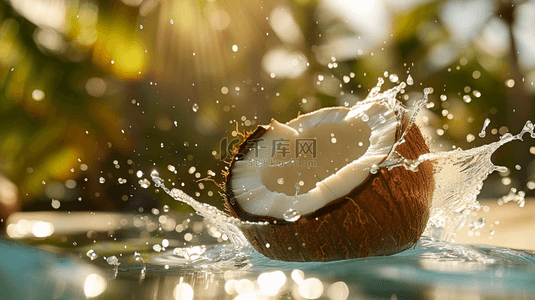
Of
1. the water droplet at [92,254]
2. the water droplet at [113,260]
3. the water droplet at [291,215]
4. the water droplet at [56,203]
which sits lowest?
the water droplet at [113,260]

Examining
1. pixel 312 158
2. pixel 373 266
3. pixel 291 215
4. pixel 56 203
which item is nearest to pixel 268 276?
pixel 291 215

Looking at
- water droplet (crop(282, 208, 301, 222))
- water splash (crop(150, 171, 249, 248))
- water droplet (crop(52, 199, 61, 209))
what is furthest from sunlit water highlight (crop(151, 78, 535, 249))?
water droplet (crop(52, 199, 61, 209))

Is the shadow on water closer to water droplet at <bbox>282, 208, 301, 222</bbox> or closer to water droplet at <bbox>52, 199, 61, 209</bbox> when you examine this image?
water droplet at <bbox>282, 208, 301, 222</bbox>

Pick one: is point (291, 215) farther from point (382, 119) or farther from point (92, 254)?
point (92, 254)

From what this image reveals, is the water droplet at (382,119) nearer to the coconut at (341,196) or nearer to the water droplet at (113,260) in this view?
the coconut at (341,196)

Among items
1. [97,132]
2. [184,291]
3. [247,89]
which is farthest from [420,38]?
[184,291]

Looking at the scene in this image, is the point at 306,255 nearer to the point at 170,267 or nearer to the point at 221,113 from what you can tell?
the point at 170,267

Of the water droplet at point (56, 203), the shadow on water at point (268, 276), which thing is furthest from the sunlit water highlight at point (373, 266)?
the water droplet at point (56, 203)
